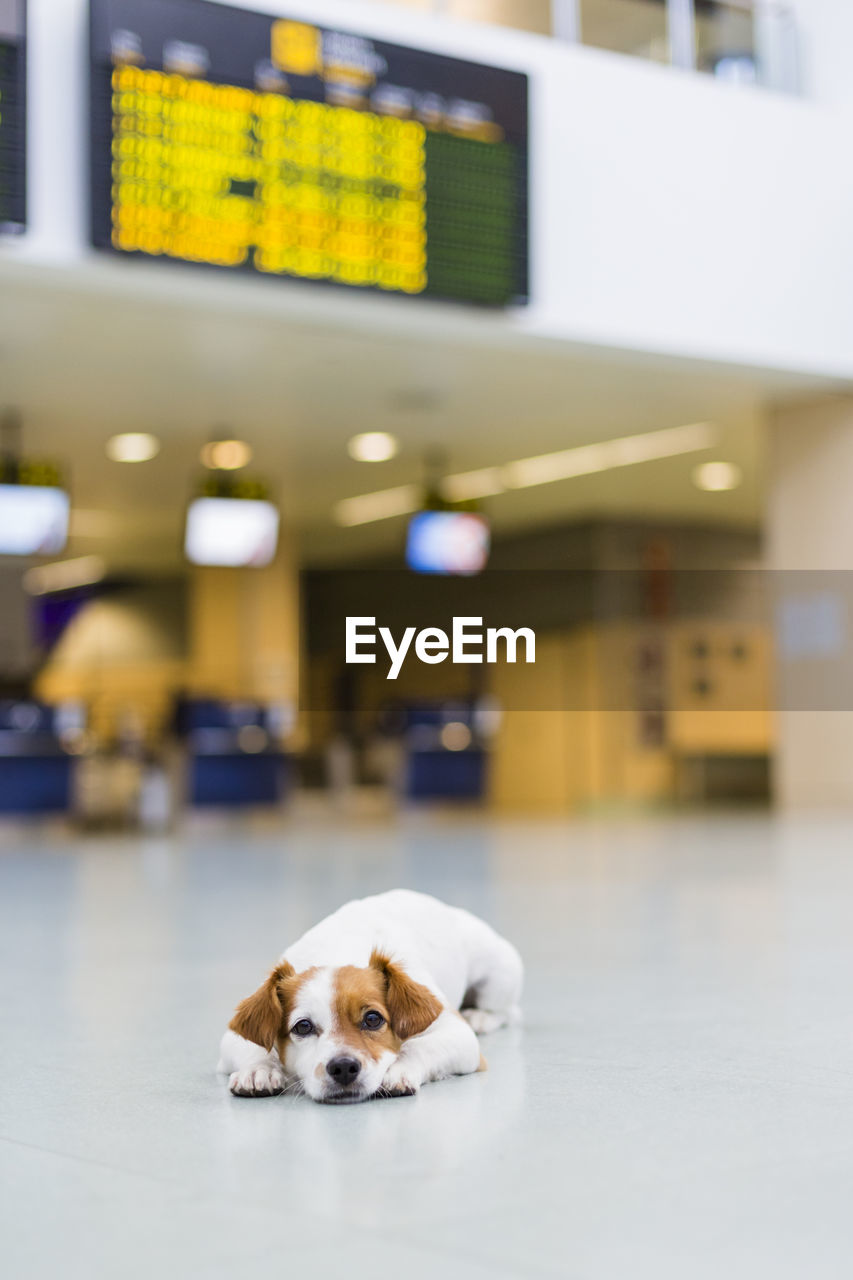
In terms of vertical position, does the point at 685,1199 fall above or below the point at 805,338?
below

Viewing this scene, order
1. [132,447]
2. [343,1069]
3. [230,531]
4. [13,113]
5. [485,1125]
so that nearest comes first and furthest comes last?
[485,1125] → [343,1069] → [13,113] → [230,531] → [132,447]

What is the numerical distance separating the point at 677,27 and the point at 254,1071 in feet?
30.8

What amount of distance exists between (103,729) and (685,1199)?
18.4m

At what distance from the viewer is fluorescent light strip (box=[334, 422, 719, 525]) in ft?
45.1

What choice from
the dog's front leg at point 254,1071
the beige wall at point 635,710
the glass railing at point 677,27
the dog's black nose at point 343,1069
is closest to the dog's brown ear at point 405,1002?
the dog's black nose at point 343,1069

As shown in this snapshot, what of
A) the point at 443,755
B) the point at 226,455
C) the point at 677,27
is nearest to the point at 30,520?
the point at 226,455

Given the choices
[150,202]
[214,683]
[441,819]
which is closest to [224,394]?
[150,202]

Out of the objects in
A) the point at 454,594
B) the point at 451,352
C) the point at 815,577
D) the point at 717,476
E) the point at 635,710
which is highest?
the point at 717,476

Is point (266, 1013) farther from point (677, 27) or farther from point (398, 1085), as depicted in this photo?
point (677, 27)

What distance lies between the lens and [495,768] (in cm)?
2045

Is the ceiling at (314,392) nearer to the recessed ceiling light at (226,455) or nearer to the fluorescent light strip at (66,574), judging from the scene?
the recessed ceiling light at (226,455)

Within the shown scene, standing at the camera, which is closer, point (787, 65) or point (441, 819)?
point (787, 65)

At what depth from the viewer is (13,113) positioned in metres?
7.14

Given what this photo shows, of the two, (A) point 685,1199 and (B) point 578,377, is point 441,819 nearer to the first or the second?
(B) point 578,377
